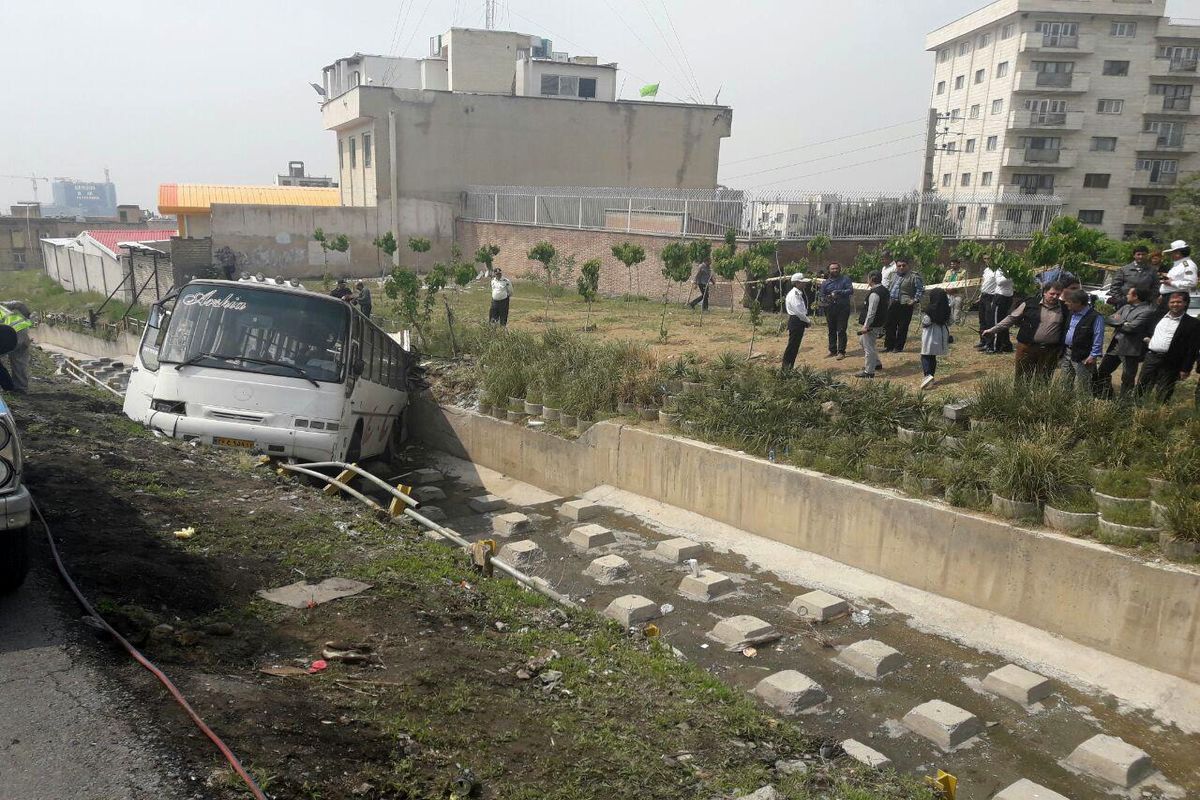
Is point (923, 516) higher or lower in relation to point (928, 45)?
lower

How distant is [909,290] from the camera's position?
14.1 meters

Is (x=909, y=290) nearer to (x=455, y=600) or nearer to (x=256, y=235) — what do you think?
(x=455, y=600)

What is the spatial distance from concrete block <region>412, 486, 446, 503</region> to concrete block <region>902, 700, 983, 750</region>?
7.99 m

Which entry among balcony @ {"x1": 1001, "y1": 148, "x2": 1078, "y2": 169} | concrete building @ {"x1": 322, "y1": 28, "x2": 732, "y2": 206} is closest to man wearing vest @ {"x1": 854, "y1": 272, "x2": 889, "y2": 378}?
concrete building @ {"x1": 322, "y1": 28, "x2": 732, "y2": 206}

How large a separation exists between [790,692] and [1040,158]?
55.5 metres

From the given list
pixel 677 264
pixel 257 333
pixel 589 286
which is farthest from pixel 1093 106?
pixel 257 333

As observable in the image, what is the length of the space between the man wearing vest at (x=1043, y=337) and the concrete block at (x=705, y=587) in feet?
14.3

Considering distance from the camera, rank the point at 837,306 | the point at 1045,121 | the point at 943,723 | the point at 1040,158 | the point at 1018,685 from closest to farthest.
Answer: the point at 943,723 < the point at 1018,685 < the point at 837,306 < the point at 1045,121 < the point at 1040,158

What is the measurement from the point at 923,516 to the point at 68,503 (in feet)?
24.7

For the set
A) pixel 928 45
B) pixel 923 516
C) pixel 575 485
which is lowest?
pixel 575 485

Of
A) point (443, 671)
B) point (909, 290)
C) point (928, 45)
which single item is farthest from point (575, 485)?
point (928, 45)

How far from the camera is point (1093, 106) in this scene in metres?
52.2

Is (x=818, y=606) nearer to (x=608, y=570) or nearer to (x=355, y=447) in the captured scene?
(x=608, y=570)

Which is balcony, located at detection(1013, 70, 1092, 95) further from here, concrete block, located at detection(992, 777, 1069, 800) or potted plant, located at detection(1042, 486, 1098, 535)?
concrete block, located at detection(992, 777, 1069, 800)
